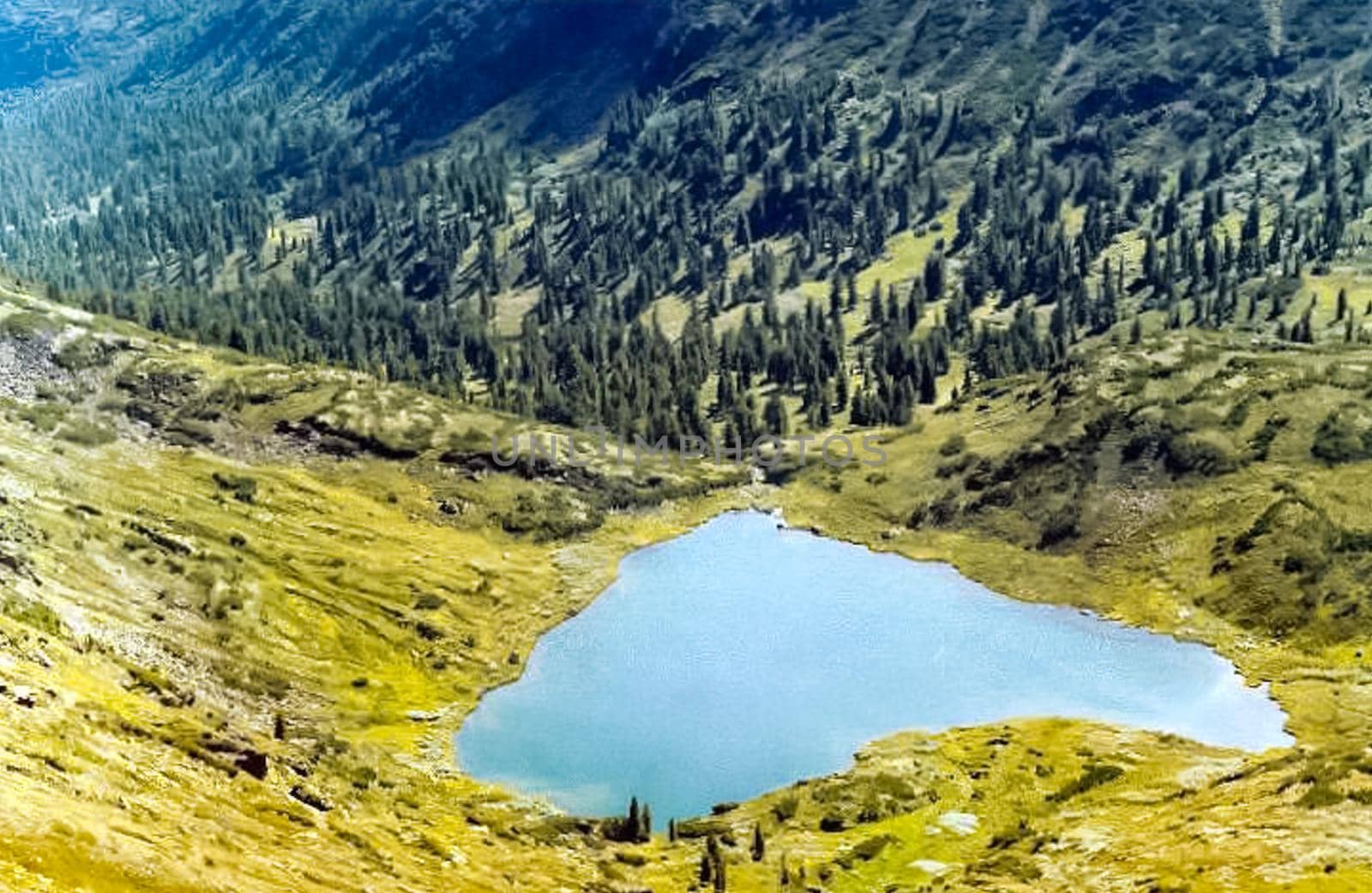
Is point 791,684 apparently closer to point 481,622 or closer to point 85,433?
point 481,622

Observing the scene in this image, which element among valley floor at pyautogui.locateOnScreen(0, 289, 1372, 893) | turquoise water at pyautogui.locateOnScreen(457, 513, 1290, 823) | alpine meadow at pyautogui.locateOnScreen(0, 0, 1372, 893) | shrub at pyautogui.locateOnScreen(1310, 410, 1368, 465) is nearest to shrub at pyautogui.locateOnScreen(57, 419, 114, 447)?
valley floor at pyautogui.locateOnScreen(0, 289, 1372, 893)

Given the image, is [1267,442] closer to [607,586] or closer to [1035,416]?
[1035,416]

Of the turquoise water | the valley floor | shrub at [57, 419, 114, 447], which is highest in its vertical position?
shrub at [57, 419, 114, 447]

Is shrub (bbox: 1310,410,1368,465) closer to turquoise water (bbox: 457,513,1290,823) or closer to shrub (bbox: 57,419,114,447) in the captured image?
turquoise water (bbox: 457,513,1290,823)

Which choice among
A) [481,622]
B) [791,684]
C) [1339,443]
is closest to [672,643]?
[791,684]

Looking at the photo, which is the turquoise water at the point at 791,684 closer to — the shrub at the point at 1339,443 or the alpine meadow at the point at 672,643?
the alpine meadow at the point at 672,643

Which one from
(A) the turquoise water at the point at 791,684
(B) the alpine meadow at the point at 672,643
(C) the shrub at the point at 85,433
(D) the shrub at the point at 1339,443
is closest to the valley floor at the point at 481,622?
(B) the alpine meadow at the point at 672,643

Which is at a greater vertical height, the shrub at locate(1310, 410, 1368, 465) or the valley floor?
the shrub at locate(1310, 410, 1368, 465)

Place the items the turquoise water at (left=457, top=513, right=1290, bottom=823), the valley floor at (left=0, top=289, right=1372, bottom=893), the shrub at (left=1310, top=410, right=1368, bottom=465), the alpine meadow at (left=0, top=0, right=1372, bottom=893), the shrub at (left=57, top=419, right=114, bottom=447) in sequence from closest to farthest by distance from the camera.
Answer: the valley floor at (left=0, top=289, right=1372, bottom=893)
the alpine meadow at (left=0, top=0, right=1372, bottom=893)
the turquoise water at (left=457, top=513, right=1290, bottom=823)
the shrub at (left=1310, top=410, right=1368, bottom=465)
the shrub at (left=57, top=419, right=114, bottom=447)
